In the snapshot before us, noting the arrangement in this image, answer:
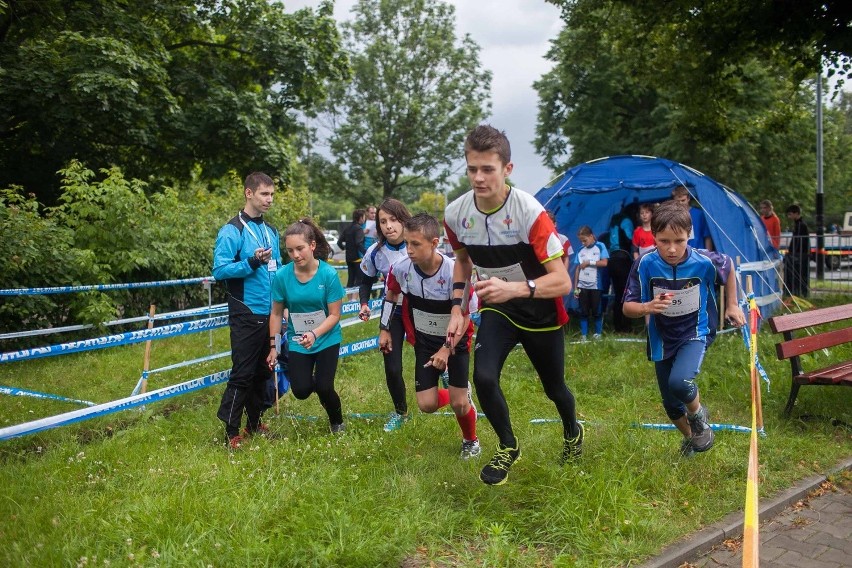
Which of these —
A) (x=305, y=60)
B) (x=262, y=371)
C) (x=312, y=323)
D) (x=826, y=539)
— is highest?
(x=305, y=60)

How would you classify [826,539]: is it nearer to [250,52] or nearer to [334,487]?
[334,487]

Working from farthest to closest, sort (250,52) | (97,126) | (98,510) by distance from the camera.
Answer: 1. (250,52)
2. (97,126)
3. (98,510)

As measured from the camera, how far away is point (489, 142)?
386 centimetres

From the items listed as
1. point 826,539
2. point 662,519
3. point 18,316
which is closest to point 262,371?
point 662,519

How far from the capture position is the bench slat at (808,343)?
19.0 feet

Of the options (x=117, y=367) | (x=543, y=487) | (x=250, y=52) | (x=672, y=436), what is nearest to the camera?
(x=543, y=487)

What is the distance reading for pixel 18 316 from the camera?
27.7 feet

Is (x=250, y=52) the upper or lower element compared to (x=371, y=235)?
upper

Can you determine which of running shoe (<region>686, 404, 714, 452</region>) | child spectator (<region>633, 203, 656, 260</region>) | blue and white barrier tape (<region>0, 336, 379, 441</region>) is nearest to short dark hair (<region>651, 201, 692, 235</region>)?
running shoe (<region>686, 404, 714, 452</region>)

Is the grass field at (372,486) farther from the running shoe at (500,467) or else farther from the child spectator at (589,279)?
the child spectator at (589,279)

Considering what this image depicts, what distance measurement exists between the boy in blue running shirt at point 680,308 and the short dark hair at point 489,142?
137 centimetres

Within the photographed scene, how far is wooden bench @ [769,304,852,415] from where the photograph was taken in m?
5.69

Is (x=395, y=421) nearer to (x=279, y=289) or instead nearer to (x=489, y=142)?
(x=279, y=289)

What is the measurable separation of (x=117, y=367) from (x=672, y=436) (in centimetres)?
641
